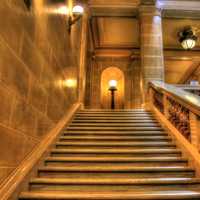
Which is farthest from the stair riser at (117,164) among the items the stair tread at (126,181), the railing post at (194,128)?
the stair tread at (126,181)

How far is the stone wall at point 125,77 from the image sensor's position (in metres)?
9.85

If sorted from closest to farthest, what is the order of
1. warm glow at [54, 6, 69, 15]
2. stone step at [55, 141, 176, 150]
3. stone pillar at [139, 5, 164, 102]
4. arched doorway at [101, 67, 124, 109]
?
stone step at [55, 141, 176, 150] → warm glow at [54, 6, 69, 15] → stone pillar at [139, 5, 164, 102] → arched doorway at [101, 67, 124, 109]

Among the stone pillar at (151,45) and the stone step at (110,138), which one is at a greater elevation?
the stone pillar at (151,45)

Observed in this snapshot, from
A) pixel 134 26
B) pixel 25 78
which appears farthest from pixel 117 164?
pixel 134 26

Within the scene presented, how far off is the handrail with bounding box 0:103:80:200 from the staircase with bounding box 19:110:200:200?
13cm

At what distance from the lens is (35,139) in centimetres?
278

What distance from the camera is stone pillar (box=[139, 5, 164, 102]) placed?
6547 mm

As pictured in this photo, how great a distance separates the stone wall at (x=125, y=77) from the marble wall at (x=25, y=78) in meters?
6.02

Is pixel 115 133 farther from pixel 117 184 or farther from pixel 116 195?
pixel 116 195

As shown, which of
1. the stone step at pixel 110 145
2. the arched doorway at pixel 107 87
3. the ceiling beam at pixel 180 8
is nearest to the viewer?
the stone step at pixel 110 145

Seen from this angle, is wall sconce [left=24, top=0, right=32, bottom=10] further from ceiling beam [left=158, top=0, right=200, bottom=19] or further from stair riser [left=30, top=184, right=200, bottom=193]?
ceiling beam [left=158, top=0, right=200, bottom=19]

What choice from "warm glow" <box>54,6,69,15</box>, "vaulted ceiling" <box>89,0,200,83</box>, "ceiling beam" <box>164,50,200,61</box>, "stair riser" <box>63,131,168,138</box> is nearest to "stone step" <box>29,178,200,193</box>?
"stair riser" <box>63,131,168,138</box>

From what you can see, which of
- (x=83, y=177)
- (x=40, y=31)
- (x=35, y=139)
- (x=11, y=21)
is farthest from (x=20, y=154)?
(x=40, y=31)

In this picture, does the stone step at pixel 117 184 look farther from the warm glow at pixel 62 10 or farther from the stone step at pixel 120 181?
the warm glow at pixel 62 10
